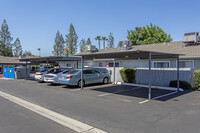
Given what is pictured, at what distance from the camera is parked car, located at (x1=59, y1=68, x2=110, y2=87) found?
12.5 m

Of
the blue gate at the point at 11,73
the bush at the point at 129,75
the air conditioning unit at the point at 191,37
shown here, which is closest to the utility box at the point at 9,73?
the blue gate at the point at 11,73

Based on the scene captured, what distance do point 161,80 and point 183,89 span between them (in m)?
2.09

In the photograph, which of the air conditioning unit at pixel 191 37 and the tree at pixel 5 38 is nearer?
the air conditioning unit at pixel 191 37

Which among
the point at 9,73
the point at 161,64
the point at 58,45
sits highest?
the point at 58,45

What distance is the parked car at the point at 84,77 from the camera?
12.5 metres

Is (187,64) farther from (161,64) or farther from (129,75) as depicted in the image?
(129,75)

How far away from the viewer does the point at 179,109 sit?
678 centimetres

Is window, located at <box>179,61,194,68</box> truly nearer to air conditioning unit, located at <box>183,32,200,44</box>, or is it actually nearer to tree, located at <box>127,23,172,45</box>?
air conditioning unit, located at <box>183,32,200,44</box>

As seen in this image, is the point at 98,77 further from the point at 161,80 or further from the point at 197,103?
the point at 197,103

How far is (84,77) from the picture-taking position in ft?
43.9

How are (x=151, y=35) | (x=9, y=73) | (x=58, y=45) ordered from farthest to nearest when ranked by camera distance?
(x=58, y=45), (x=151, y=35), (x=9, y=73)

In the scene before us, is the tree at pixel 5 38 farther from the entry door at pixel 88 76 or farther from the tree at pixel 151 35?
the entry door at pixel 88 76

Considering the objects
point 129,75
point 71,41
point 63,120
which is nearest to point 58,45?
point 71,41

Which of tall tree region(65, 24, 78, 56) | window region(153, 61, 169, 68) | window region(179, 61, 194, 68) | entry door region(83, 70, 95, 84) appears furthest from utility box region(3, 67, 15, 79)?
tall tree region(65, 24, 78, 56)
